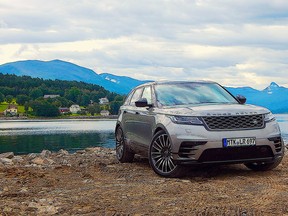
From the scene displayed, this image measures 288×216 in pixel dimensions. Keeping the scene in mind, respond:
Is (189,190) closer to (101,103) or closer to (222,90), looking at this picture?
A: (222,90)

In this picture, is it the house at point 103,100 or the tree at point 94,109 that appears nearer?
the tree at point 94,109

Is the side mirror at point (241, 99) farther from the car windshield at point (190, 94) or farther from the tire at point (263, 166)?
the tire at point (263, 166)

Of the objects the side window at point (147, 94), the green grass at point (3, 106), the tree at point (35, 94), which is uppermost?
the side window at point (147, 94)

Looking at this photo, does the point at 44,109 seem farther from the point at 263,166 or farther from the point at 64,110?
the point at 263,166

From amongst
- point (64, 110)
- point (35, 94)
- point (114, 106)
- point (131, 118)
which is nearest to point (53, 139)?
point (131, 118)

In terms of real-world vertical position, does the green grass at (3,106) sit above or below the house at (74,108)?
above

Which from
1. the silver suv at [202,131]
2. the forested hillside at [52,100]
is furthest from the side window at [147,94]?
the forested hillside at [52,100]

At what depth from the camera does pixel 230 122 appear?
27.4 feet

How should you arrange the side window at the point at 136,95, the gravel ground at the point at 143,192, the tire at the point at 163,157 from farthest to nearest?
the side window at the point at 136,95, the tire at the point at 163,157, the gravel ground at the point at 143,192

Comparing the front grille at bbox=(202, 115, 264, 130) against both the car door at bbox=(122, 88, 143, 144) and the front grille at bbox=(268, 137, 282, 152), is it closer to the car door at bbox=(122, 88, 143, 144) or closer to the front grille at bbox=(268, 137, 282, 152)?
the front grille at bbox=(268, 137, 282, 152)

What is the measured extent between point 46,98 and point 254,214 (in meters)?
182

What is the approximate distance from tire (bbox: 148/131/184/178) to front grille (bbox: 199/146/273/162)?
1.85ft

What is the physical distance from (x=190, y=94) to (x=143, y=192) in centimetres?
315

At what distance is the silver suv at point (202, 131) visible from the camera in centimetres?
825
